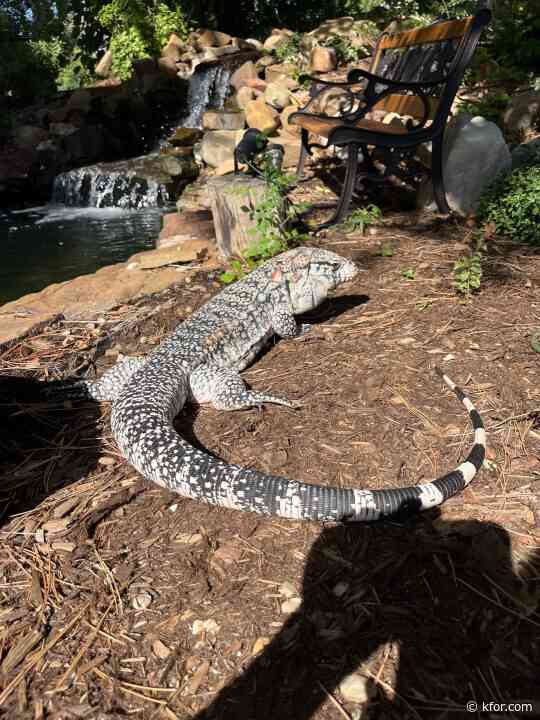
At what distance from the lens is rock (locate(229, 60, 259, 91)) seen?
15.4 m

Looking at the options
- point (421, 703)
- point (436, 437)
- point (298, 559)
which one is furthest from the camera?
point (436, 437)

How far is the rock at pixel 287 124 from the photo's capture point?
11703mm

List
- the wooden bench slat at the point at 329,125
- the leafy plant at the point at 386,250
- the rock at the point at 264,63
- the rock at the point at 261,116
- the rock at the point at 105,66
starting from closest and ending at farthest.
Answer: the leafy plant at the point at 386,250 < the wooden bench slat at the point at 329,125 < the rock at the point at 261,116 < the rock at the point at 264,63 < the rock at the point at 105,66

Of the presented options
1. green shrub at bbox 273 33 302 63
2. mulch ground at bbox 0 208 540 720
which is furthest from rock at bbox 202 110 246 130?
mulch ground at bbox 0 208 540 720

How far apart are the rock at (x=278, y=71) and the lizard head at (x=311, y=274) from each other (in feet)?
40.6

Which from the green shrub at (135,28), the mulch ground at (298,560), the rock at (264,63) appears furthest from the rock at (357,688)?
the green shrub at (135,28)

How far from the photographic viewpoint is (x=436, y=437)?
9.84 ft

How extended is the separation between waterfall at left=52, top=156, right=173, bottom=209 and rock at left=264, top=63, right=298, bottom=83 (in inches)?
178

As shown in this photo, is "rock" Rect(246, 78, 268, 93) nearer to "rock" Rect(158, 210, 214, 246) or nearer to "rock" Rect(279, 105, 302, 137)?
"rock" Rect(279, 105, 302, 137)

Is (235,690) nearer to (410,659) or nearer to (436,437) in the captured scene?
(410,659)

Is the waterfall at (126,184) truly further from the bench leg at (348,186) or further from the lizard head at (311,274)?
the lizard head at (311,274)

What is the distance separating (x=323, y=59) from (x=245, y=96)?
2.30 m

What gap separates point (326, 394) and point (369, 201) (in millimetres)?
4624

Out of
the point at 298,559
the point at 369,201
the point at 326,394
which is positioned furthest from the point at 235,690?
the point at 369,201
